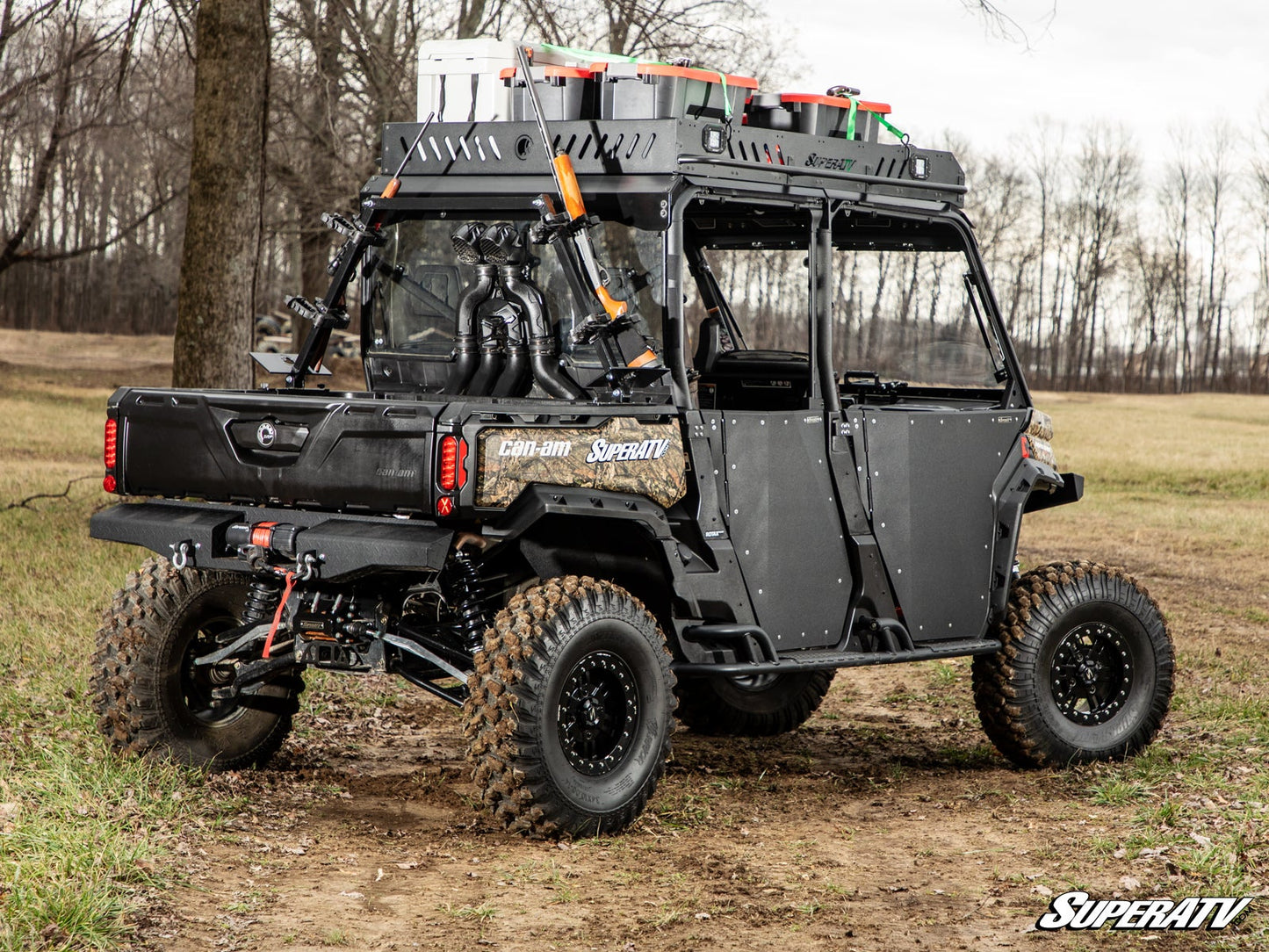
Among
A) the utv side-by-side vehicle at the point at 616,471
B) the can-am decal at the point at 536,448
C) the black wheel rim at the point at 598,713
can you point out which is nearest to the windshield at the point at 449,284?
the utv side-by-side vehicle at the point at 616,471

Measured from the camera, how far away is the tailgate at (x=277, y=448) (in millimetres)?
4988

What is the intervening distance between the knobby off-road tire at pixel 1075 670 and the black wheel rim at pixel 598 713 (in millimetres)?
1992

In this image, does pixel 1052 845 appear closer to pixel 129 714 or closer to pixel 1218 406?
pixel 129 714

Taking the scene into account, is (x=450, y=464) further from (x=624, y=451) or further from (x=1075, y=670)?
(x=1075, y=670)

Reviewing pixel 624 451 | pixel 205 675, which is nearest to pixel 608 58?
pixel 624 451

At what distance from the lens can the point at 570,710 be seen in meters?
5.36

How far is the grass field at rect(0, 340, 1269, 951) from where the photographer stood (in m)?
4.53

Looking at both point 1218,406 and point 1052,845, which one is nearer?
point 1052,845

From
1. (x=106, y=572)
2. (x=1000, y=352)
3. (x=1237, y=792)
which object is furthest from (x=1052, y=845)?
(x=106, y=572)

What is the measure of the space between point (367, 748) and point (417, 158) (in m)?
2.72

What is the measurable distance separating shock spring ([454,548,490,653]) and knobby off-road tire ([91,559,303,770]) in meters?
0.99

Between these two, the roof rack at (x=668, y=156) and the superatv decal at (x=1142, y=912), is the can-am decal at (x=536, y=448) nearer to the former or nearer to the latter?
→ the roof rack at (x=668, y=156)

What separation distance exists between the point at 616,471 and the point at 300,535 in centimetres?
112

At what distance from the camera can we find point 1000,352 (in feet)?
22.4
